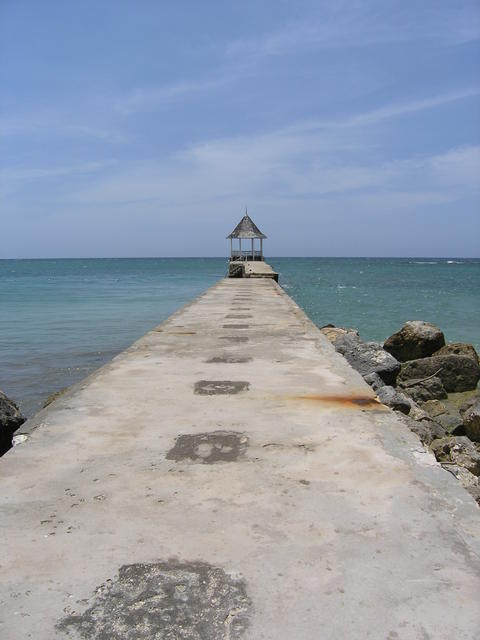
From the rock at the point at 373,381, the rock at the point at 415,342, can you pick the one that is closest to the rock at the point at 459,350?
the rock at the point at 415,342

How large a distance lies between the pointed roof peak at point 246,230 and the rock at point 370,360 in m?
22.8

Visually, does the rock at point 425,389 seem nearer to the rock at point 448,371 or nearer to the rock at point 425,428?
the rock at point 448,371

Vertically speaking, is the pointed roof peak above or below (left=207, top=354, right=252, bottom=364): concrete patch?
above

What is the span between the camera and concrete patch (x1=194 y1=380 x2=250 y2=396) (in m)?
3.94

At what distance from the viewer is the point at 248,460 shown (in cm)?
274

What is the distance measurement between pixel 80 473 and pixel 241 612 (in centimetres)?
120

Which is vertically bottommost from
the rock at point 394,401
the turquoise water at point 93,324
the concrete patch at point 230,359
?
the turquoise water at point 93,324

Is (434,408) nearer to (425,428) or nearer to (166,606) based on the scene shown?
(425,428)

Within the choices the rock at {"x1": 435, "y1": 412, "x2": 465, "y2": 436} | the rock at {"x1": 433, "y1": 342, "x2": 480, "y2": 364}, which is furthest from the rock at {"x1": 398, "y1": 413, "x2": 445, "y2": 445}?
the rock at {"x1": 433, "y1": 342, "x2": 480, "y2": 364}

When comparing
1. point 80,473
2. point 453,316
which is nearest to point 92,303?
point 453,316

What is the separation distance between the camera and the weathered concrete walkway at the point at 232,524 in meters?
1.64

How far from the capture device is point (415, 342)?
9.96 meters

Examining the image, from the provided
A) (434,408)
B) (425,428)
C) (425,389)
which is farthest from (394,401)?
(425,389)

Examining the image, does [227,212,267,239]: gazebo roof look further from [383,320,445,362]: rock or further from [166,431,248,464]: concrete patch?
[166,431,248,464]: concrete patch
